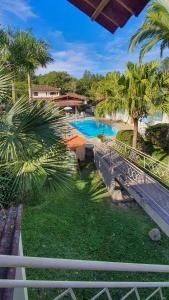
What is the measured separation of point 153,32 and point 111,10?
1229 cm

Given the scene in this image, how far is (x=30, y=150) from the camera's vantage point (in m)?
6.22

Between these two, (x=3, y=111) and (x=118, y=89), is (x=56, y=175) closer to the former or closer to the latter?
(x=3, y=111)

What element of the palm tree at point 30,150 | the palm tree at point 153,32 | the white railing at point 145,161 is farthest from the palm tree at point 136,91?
the palm tree at point 30,150

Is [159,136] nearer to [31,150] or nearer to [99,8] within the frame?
[31,150]

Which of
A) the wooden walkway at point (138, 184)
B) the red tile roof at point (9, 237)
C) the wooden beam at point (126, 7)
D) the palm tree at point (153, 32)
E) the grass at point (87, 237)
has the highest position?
the palm tree at point (153, 32)

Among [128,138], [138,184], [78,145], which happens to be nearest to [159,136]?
[128,138]

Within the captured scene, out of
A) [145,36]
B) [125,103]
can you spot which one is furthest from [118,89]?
[145,36]

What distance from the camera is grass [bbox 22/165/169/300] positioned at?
24.1 feet

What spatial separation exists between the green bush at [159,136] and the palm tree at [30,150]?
12.3 metres

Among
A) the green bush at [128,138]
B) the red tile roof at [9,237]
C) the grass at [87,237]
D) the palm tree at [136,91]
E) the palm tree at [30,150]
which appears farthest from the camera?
the green bush at [128,138]

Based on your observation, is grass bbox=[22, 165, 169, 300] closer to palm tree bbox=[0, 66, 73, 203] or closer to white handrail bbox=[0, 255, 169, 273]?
palm tree bbox=[0, 66, 73, 203]

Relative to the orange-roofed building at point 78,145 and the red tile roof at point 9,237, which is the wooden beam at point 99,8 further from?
the orange-roofed building at point 78,145

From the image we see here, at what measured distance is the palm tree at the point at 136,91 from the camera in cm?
1507

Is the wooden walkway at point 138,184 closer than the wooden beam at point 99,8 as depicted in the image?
No
